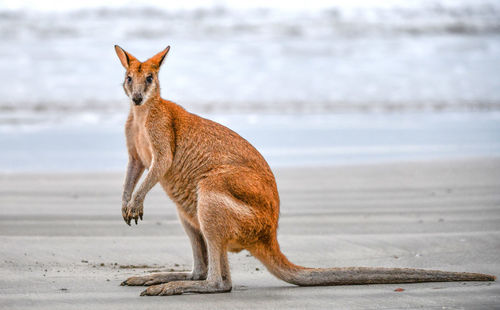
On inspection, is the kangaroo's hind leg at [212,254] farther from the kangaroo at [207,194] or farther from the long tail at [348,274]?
the long tail at [348,274]

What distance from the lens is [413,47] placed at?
22500 millimetres

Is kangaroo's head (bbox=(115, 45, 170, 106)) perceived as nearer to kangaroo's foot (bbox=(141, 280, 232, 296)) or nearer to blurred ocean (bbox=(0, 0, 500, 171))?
kangaroo's foot (bbox=(141, 280, 232, 296))

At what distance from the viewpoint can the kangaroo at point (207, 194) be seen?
13.5 feet

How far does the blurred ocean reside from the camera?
12000 mm

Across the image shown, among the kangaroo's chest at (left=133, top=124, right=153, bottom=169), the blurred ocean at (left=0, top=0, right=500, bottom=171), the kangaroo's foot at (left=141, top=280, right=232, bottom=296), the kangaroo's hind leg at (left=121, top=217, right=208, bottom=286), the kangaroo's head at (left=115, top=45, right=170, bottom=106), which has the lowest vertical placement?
the kangaroo's foot at (left=141, top=280, right=232, bottom=296)

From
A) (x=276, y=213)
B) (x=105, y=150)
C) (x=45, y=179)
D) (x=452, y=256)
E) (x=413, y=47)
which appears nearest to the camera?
(x=276, y=213)

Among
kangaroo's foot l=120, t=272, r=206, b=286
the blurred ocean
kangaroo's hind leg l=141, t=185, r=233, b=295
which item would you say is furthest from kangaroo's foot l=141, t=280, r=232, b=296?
the blurred ocean

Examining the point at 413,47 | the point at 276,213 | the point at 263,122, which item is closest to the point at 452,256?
the point at 276,213

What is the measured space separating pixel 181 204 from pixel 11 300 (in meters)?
1.10

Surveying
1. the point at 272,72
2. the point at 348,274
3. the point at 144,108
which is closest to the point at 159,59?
the point at 144,108

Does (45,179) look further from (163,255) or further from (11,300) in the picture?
(11,300)

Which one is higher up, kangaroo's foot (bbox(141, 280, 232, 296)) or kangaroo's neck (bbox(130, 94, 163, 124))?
kangaroo's neck (bbox(130, 94, 163, 124))

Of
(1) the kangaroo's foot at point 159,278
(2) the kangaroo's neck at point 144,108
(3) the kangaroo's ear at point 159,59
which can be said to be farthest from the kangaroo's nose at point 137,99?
(1) the kangaroo's foot at point 159,278

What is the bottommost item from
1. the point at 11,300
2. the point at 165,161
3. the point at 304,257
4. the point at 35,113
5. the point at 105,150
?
the point at 11,300
